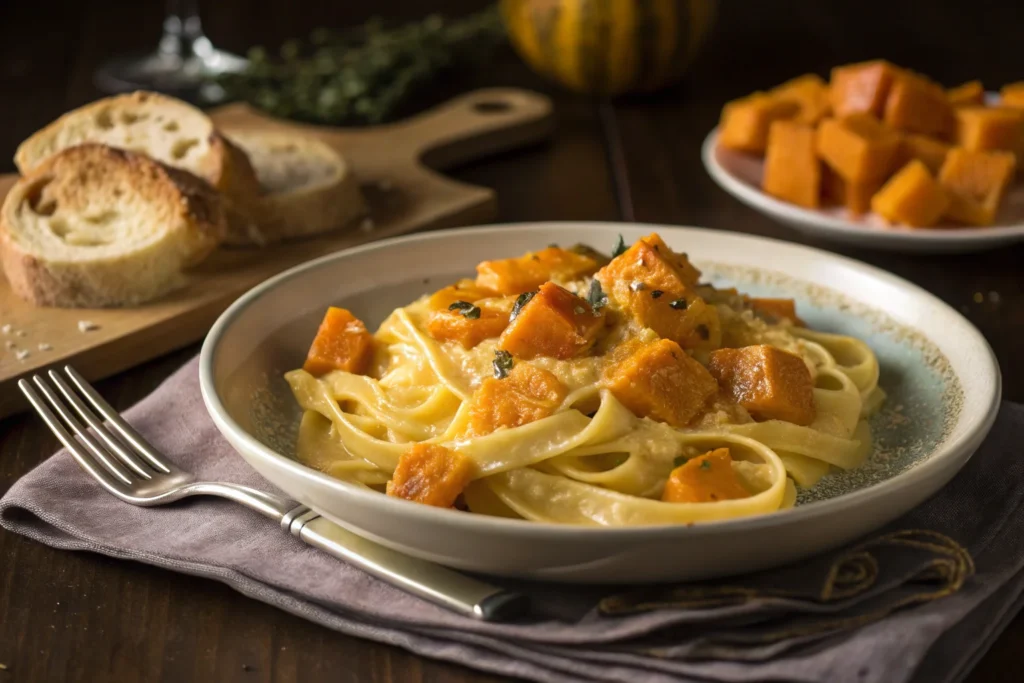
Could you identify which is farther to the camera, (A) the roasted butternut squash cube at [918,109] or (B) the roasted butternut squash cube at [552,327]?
(A) the roasted butternut squash cube at [918,109]

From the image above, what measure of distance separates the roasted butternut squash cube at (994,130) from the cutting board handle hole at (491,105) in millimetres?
→ 2714

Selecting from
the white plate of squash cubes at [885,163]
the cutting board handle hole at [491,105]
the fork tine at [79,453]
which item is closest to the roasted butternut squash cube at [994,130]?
the white plate of squash cubes at [885,163]

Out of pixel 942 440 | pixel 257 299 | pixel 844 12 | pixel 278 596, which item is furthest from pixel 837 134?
pixel 844 12

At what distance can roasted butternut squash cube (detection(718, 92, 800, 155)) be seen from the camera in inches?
225

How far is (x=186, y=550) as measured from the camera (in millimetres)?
2973

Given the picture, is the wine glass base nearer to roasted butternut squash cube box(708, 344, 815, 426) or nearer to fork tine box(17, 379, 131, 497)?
fork tine box(17, 379, 131, 497)

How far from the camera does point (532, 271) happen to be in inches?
143

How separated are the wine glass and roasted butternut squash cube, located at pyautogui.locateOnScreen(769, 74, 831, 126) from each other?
12.6 ft

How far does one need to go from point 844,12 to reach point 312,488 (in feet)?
26.9

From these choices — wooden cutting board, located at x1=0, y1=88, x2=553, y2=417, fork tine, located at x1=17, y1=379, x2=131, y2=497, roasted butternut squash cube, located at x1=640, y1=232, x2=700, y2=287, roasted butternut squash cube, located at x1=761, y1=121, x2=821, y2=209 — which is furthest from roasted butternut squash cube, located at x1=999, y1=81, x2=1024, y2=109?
fork tine, located at x1=17, y1=379, x2=131, y2=497

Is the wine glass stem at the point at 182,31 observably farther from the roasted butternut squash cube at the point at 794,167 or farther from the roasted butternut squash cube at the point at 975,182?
the roasted butternut squash cube at the point at 975,182

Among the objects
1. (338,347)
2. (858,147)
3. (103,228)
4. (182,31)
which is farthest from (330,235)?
(182,31)

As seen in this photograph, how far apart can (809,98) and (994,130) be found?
0.99 metres

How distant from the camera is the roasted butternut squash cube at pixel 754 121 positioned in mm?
5719
